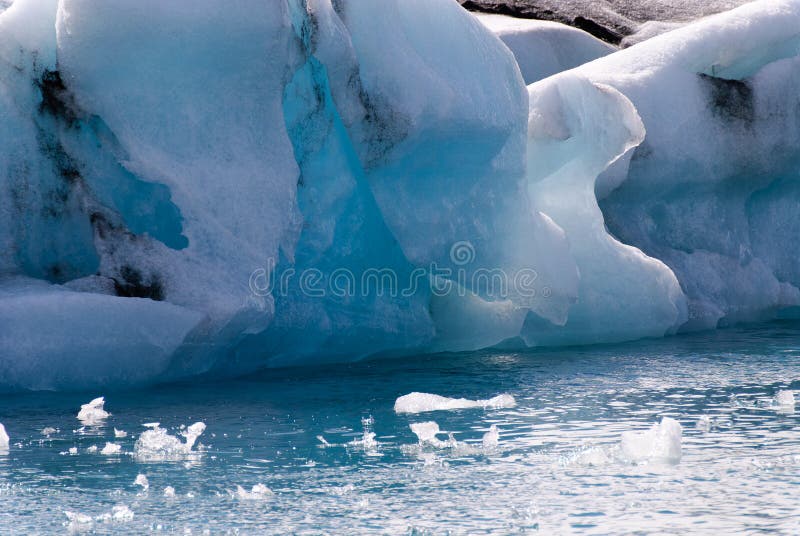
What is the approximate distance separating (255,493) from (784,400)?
2.32 m

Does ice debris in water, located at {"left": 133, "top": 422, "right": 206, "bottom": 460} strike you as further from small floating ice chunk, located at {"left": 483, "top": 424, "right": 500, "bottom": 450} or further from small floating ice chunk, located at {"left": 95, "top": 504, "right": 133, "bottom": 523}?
small floating ice chunk, located at {"left": 483, "top": 424, "right": 500, "bottom": 450}

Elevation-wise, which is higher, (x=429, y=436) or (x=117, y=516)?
(x=429, y=436)

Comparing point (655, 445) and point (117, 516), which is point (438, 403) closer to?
point (655, 445)

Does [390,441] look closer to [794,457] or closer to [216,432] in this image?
[216,432]

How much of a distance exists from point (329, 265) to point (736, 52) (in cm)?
357

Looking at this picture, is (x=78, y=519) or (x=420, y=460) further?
(x=420, y=460)

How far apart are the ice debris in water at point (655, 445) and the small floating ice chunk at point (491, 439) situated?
437 mm

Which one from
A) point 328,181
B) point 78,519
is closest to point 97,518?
point 78,519

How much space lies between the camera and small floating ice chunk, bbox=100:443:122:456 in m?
4.00

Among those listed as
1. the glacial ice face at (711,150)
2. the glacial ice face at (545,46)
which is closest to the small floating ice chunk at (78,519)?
the glacial ice face at (711,150)

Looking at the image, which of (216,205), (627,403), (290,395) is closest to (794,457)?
(627,403)

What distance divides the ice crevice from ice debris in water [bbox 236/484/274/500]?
6.57 feet

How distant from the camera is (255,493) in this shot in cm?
338

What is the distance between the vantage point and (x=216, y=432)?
14.3ft
